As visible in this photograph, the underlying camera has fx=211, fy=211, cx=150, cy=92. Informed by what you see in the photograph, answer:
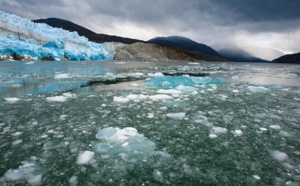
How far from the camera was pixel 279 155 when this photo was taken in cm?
278

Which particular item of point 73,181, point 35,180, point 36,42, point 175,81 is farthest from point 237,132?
point 36,42

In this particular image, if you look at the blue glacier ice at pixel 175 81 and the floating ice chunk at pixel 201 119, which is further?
the blue glacier ice at pixel 175 81

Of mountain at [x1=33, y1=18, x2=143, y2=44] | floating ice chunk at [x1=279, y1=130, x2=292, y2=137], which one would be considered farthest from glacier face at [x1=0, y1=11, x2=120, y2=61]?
mountain at [x1=33, y1=18, x2=143, y2=44]

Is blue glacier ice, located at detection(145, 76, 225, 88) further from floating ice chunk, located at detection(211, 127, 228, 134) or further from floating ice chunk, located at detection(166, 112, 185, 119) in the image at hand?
floating ice chunk, located at detection(211, 127, 228, 134)

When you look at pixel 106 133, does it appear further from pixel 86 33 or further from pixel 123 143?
pixel 86 33

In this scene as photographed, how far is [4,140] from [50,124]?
81cm

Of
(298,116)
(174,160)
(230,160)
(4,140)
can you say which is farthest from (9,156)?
(298,116)

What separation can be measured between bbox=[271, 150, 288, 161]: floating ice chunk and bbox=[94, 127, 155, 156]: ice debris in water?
1.61 m

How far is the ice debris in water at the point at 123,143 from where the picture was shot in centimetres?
Answer: 280

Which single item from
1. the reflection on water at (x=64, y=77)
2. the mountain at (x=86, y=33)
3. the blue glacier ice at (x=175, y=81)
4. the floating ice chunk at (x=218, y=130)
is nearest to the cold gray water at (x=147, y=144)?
the floating ice chunk at (x=218, y=130)

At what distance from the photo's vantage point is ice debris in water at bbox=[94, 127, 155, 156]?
9.19ft

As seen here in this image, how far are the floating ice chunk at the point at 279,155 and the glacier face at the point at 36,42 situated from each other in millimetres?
46255

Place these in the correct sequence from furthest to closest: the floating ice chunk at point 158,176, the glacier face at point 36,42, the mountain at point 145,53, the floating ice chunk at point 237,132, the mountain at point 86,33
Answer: the mountain at point 86,33 → the mountain at point 145,53 → the glacier face at point 36,42 → the floating ice chunk at point 237,132 → the floating ice chunk at point 158,176

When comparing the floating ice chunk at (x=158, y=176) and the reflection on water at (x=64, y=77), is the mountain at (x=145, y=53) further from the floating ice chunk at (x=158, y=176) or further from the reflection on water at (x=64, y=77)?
the floating ice chunk at (x=158, y=176)
